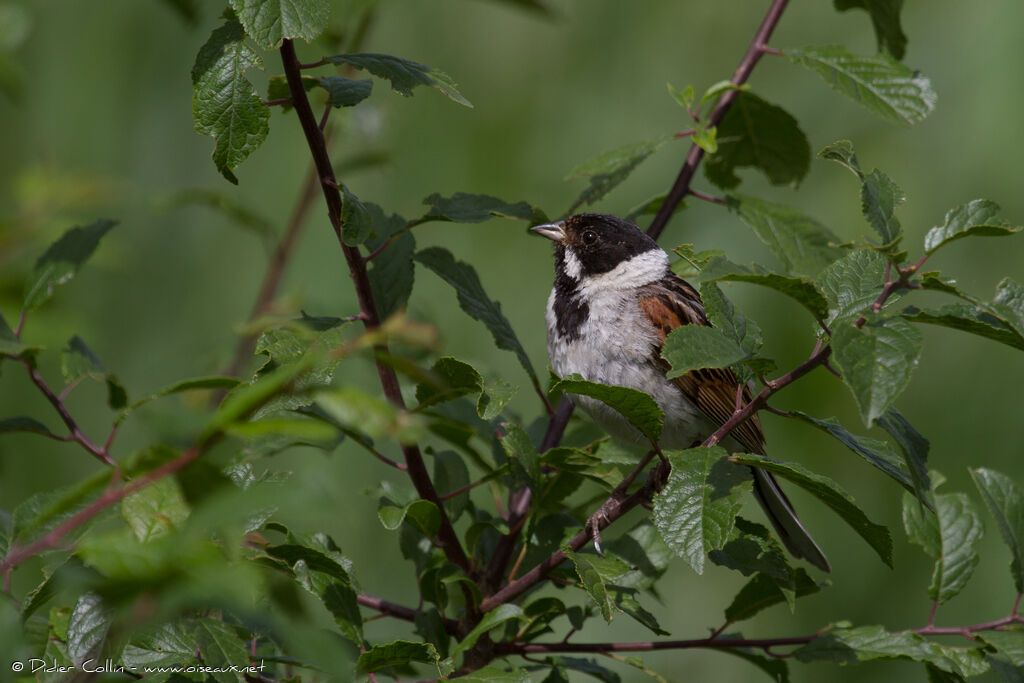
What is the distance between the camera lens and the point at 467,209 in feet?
4.69

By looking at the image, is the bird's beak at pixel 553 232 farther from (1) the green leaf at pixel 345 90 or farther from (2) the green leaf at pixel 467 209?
(1) the green leaf at pixel 345 90

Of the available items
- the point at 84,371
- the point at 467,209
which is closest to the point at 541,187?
the point at 467,209

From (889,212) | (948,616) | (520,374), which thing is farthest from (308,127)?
(948,616)

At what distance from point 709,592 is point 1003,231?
2.37 meters

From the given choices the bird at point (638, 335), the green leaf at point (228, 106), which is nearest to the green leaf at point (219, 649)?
the green leaf at point (228, 106)

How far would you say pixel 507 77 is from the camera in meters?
3.63

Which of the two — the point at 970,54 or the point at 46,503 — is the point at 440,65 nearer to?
the point at 970,54

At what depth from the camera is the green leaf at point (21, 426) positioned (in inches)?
52.0

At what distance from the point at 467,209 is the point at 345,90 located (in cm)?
26

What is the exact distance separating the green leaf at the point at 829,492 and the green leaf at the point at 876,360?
23cm

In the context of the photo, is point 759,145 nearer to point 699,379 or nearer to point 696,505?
point 699,379

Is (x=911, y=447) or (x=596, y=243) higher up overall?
(x=911, y=447)

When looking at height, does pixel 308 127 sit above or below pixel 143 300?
above

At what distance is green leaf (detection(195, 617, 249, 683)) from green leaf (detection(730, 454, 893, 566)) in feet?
1.88
